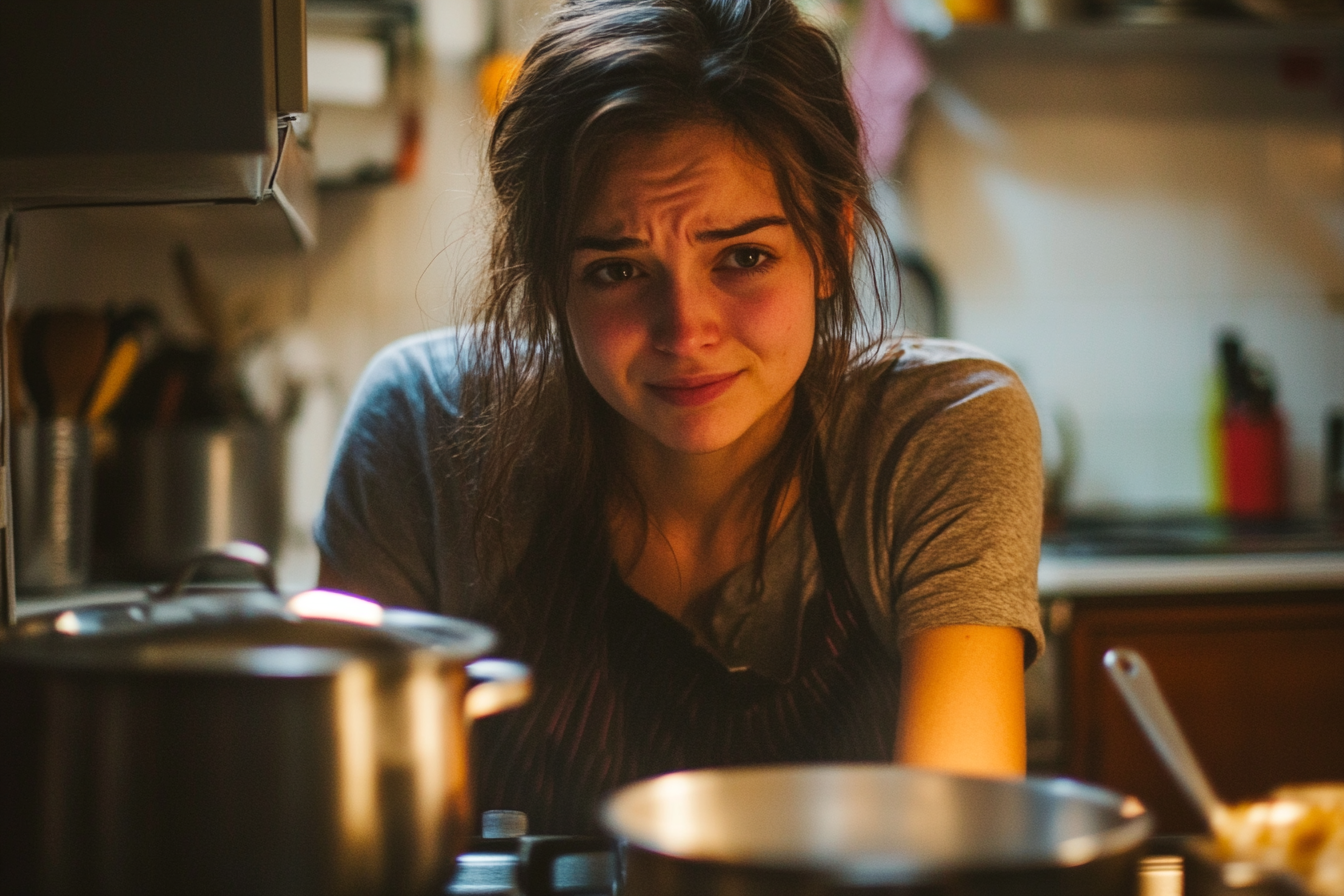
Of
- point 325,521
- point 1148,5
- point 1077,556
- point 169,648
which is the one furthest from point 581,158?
point 1148,5

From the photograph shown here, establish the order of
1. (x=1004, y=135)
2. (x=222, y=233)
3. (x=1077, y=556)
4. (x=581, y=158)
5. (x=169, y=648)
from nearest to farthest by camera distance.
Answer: (x=169, y=648) < (x=581, y=158) < (x=1077, y=556) < (x=222, y=233) < (x=1004, y=135)

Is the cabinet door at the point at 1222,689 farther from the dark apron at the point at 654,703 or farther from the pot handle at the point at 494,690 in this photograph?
the pot handle at the point at 494,690

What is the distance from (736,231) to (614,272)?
0.36ft

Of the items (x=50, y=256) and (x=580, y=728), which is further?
(x=50, y=256)

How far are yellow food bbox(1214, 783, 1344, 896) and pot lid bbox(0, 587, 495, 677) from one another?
1.05 ft

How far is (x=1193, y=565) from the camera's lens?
184 cm

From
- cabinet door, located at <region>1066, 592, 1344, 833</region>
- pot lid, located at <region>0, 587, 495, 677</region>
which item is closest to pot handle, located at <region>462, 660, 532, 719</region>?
pot lid, located at <region>0, 587, 495, 677</region>

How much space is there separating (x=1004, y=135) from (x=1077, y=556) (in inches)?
38.1

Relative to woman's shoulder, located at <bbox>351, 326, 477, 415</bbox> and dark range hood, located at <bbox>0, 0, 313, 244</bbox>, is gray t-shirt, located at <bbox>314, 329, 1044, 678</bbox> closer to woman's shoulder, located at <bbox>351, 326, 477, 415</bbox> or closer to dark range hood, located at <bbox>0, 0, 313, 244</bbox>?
woman's shoulder, located at <bbox>351, 326, 477, 415</bbox>

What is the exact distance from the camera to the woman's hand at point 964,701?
33.0 inches

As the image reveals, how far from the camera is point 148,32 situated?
21.5 inches

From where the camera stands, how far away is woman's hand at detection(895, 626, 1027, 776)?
837 millimetres

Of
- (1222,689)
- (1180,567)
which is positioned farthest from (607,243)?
(1222,689)

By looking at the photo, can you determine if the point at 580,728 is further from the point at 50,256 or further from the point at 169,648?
the point at 50,256
